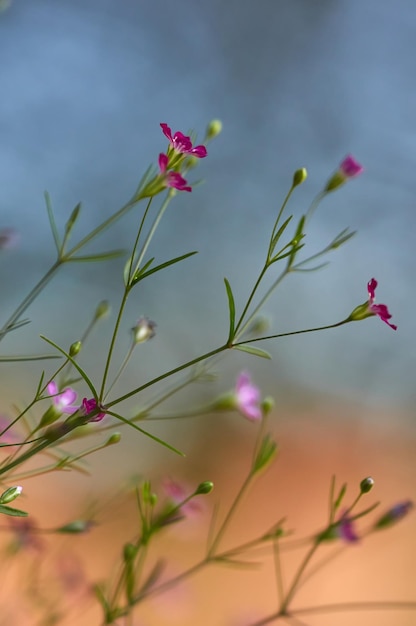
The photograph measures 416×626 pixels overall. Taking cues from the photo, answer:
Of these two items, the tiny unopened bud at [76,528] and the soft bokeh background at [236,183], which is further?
the soft bokeh background at [236,183]

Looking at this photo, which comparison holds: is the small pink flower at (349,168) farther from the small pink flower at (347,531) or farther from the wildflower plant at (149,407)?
the small pink flower at (347,531)

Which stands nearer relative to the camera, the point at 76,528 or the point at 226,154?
the point at 76,528

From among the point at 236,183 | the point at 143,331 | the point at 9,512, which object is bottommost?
the point at 9,512

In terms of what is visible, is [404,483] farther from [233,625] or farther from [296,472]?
[233,625]

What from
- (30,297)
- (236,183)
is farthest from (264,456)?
(236,183)

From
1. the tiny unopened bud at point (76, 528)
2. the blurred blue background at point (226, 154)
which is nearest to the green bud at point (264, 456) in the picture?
the tiny unopened bud at point (76, 528)

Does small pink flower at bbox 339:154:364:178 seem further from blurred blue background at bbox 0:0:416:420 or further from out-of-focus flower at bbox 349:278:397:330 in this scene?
blurred blue background at bbox 0:0:416:420

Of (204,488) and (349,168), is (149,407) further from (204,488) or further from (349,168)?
(349,168)
